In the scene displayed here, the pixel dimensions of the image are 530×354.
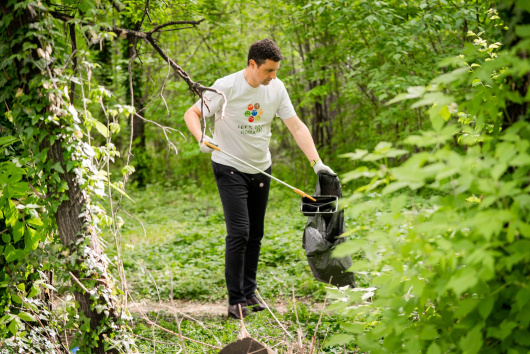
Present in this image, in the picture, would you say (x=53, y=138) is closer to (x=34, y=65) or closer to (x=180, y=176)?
(x=34, y=65)

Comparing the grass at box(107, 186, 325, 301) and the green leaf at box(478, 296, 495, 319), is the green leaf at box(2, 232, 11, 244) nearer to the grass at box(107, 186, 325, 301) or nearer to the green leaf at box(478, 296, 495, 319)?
the grass at box(107, 186, 325, 301)

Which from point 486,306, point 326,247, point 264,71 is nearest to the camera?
point 486,306

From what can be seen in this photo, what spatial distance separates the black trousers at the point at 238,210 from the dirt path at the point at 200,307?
457 mm

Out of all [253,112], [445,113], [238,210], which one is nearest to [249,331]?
[238,210]

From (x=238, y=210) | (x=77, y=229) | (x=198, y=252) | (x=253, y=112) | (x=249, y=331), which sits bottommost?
(x=198, y=252)

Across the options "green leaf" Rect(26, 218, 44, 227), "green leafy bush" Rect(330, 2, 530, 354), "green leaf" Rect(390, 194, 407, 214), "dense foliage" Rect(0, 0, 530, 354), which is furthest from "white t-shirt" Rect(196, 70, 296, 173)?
"green leaf" Rect(390, 194, 407, 214)

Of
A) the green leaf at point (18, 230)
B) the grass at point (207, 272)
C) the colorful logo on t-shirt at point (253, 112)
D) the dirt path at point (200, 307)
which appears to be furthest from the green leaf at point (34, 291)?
the colorful logo on t-shirt at point (253, 112)

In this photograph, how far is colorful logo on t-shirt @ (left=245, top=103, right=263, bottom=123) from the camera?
13.3 feet

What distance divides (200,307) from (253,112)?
6.35 ft

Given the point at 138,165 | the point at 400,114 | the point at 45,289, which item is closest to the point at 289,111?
the point at 45,289

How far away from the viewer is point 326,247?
369 centimetres

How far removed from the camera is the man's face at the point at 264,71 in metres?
3.80

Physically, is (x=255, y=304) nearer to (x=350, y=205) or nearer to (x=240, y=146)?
(x=240, y=146)

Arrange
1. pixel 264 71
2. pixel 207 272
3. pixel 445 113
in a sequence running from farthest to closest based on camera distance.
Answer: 1. pixel 207 272
2. pixel 264 71
3. pixel 445 113
